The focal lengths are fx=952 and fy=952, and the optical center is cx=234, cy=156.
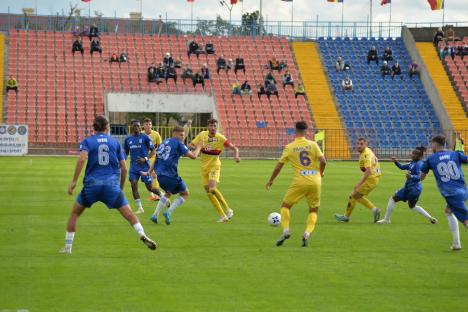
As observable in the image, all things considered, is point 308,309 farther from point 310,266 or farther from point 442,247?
point 442,247

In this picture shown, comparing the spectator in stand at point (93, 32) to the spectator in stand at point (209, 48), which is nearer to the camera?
the spectator in stand at point (93, 32)

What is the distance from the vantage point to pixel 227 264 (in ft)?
43.4

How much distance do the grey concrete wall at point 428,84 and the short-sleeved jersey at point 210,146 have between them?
4178cm

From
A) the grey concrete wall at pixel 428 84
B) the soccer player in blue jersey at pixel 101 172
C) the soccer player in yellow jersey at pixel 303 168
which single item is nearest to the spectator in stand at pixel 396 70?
the grey concrete wall at pixel 428 84

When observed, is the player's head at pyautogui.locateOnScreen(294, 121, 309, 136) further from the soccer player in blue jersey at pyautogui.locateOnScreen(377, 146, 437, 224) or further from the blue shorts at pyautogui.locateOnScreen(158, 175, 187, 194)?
the soccer player in blue jersey at pyautogui.locateOnScreen(377, 146, 437, 224)

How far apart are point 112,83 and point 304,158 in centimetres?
4727

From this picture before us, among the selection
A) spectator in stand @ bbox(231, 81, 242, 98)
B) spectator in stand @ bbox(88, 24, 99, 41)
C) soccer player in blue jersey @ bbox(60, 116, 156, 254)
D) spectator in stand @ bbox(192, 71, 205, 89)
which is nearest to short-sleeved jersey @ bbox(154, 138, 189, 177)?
soccer player in blue jersey @ bbox(60, 116, 156, 254)

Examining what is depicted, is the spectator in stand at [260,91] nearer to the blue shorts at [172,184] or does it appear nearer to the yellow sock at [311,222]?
the blue shorts at [172,184]

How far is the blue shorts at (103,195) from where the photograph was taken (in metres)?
13.7

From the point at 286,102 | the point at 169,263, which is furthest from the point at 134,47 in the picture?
the point at 169,263

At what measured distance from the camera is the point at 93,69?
6300 cm

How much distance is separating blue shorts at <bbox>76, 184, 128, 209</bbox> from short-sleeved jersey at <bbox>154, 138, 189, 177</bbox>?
5112 mm

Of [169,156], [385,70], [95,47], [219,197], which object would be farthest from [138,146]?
[385,70]

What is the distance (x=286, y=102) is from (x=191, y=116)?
6.38 metres
